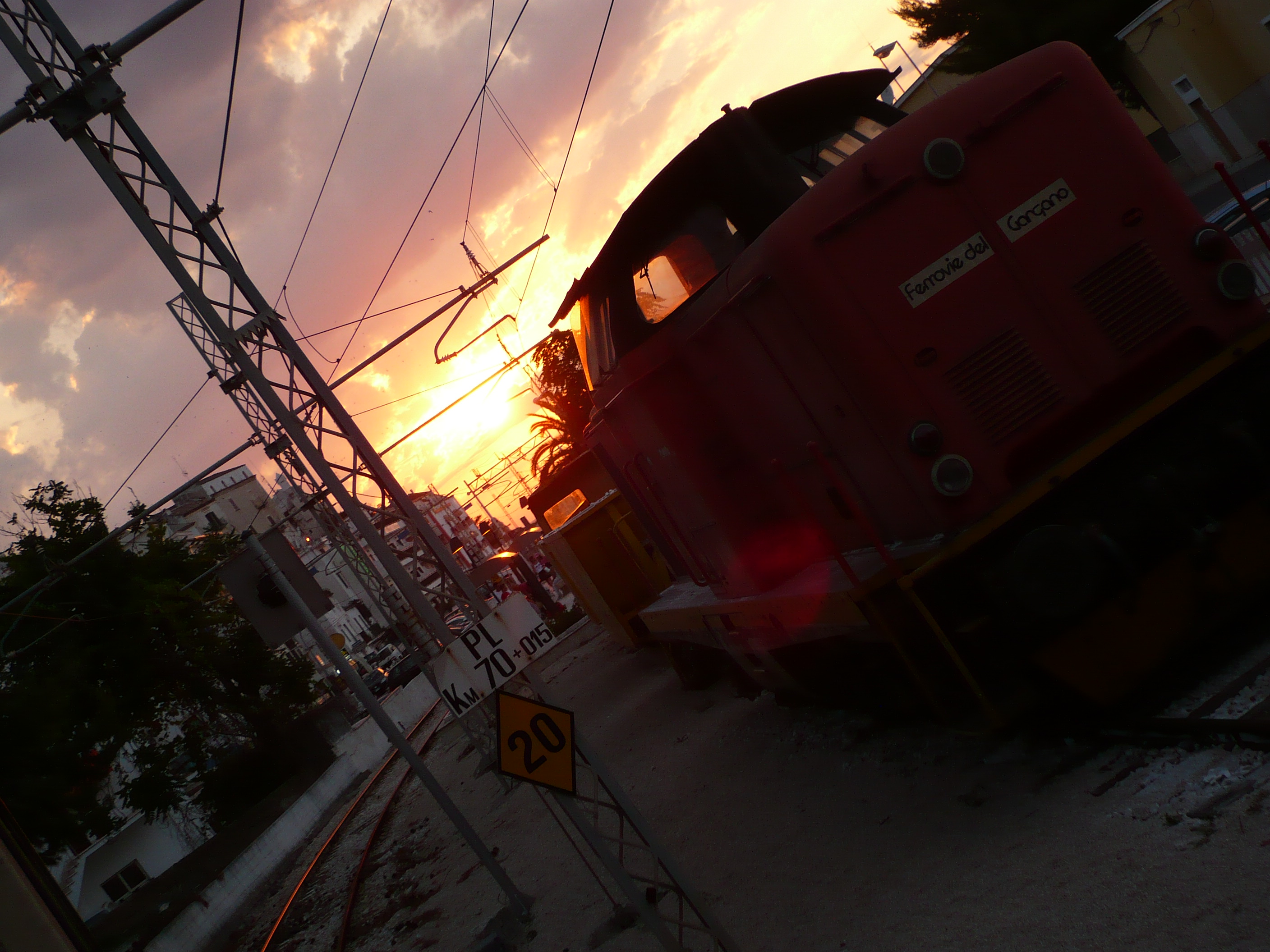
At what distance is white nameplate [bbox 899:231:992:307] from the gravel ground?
244 cm

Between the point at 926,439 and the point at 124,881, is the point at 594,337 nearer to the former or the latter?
the point at 926,439

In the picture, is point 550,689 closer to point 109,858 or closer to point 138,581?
point 138,581

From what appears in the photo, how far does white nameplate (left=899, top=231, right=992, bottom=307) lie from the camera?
4.53 metres

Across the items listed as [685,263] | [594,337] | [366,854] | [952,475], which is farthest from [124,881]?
[952,475]

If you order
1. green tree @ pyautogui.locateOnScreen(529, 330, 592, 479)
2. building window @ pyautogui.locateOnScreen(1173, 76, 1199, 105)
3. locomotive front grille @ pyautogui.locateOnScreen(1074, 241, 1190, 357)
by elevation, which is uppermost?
green tree @ pyautogui.locateOnScreen(529, 330, 592, 479)

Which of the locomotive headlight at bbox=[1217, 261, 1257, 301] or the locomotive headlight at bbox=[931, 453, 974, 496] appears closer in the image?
the locomotive headlight at bbox=[931, 453, 974, 496]

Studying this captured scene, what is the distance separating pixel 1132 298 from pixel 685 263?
8.37ft

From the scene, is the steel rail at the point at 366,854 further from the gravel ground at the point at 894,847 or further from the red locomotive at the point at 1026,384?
the red locomotive at the point at 1026,384

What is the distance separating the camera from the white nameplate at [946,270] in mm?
4531

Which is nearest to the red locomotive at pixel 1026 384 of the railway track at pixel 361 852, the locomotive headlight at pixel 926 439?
the locomotive headlight at pixel 926 439

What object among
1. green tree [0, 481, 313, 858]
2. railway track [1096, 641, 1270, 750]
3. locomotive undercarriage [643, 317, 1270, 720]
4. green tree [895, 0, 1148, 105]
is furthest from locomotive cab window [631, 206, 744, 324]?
green tree [895, 0, 1148, 105]

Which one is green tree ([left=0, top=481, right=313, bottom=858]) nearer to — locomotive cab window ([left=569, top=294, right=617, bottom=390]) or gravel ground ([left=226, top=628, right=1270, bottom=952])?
gravel ground ([left=226, top=628, right=1270, bottom=952])

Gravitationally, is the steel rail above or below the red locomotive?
below

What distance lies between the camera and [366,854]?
12797mm
